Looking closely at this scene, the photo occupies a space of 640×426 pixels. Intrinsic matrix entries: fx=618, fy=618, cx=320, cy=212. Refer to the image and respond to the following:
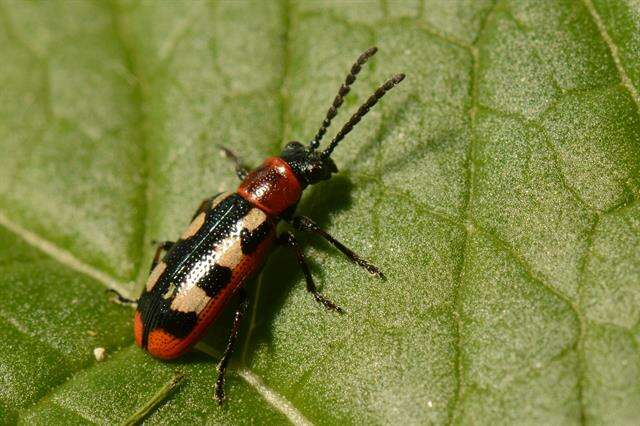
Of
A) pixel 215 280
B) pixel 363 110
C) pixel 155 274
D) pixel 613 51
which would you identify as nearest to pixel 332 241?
pixel 215 280

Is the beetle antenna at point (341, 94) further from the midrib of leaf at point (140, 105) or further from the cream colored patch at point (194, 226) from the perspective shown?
the midrib of leaf at point (140, 105)

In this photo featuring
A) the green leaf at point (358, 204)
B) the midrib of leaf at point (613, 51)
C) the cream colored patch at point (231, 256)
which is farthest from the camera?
the cream colored patch at point (231, 256)

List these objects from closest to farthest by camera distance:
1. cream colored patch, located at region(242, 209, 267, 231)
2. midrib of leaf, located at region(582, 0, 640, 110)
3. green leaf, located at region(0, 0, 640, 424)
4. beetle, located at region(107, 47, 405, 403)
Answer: green leaf, located at region(0, 0, 640, 424), midrib of leaf, located at region(582, 0, 640, 110), beetle, located at region(107, 47, 405, 403), cream colored patch, located at region(242, 209, 267, 231)

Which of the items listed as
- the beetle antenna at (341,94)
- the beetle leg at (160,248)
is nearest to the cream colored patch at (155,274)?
the beetle leg at (160,248)

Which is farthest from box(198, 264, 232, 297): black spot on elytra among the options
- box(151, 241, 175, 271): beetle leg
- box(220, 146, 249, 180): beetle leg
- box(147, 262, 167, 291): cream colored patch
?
box(220, 146, 249, 180): beetle leg

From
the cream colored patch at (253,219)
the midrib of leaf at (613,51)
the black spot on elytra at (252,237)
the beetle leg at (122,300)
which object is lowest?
the beetle leg at (122,300)

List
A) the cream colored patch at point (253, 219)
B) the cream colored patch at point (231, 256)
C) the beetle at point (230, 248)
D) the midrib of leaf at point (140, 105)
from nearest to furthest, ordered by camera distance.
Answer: the beetle at point (230, 248)
the cream colored patch at point (231, 256)
the cream colored patch at point (253, 219)
the midrib of leaf at point (140, 105)

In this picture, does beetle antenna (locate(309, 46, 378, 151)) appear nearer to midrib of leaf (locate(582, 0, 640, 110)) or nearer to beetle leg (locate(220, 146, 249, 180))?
beetle leg (locate(220, 146, 249, 180))
